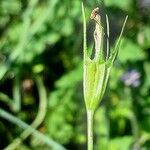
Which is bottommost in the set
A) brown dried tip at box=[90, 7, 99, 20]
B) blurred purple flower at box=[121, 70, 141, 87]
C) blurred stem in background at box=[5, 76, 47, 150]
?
blurred stem in background at box=[5, 76, 47, 150]

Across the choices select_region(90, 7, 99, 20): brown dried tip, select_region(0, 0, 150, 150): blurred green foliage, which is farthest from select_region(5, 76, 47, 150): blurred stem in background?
select_region(90, 7, 99, 20): brown dried tip

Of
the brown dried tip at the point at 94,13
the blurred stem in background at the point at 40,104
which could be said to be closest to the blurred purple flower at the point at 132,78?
the blurred stem in background at the point at 40,104

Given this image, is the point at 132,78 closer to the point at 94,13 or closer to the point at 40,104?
the point at 40,104

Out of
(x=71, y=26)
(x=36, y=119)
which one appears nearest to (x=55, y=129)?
(x=36, y=119)

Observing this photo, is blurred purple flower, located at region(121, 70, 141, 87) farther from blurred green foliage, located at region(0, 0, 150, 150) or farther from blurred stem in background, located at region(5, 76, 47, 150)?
blurred stem in background, located at region(5, 76, 47, 150)

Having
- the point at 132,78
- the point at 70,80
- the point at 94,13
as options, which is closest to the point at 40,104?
the point at 70,80

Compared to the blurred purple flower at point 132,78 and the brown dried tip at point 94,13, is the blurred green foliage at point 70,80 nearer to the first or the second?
the blurred purple flower at point 132,78

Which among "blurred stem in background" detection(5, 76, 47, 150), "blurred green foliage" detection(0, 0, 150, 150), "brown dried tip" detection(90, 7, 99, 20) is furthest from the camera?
"blurred stem in background" detection(5, 76, 47, 150)

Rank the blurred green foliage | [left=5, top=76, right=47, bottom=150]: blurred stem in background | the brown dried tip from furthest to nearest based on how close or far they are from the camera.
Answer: [left=5, top=76, right=47, bottom=150]: blurred stem in background → the blurred green foliage → the brown dried tip
